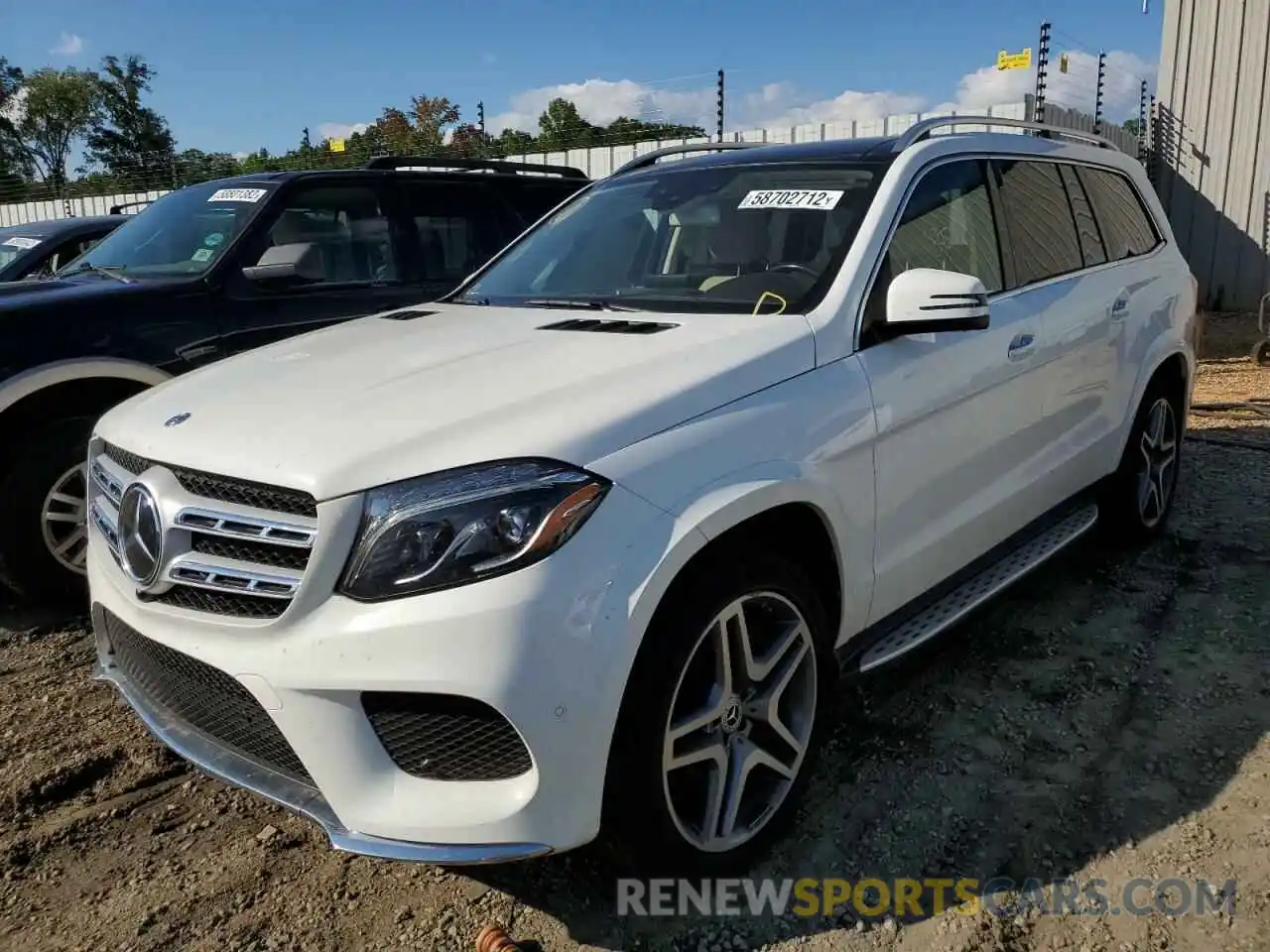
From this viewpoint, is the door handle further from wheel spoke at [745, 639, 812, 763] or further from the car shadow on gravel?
wheel spoke at [745, 639, 812, 763]

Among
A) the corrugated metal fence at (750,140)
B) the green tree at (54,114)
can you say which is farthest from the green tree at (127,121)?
the corrugated metal fence at (750,140)

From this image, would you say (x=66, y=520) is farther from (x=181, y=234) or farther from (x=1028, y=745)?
(x=1028, y=745)

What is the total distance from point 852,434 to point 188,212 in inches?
168

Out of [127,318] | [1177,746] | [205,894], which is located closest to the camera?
[205,894]

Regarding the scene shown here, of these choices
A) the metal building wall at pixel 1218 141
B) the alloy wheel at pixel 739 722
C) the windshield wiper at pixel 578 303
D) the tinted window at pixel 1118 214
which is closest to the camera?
the alloy wheel at pixel 739 722

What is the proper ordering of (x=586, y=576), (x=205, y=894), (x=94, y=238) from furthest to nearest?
(x=94, y=238) → (x=205, y=894) → (x=586, y=576)

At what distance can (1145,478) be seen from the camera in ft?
15.1

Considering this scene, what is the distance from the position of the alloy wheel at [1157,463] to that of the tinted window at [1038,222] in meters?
1.03

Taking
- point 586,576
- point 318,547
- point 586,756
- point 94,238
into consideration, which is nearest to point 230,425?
point 318,547

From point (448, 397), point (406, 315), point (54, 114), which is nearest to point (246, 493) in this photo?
point (448, 397)

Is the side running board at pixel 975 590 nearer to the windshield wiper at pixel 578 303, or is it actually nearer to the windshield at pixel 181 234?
the windshield wiper at pixel 578 303

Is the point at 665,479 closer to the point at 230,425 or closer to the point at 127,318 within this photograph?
the point at 230,425

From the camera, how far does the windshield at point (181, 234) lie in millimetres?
4996

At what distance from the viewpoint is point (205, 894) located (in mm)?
2520
